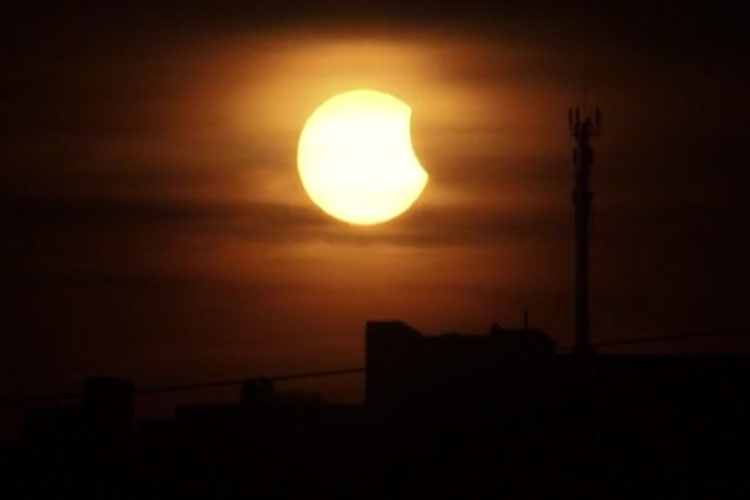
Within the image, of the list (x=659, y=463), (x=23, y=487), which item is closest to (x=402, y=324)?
(x=659, y=463)

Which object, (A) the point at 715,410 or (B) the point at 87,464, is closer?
(A) the point at 715,410

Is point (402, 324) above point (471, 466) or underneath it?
above

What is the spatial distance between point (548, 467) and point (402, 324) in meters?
3.46

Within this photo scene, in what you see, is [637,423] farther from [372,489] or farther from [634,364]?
[372,489]

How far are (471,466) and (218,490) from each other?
168 inches

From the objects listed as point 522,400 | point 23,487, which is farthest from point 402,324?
point 23,487

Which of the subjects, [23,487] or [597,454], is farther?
[23,487]

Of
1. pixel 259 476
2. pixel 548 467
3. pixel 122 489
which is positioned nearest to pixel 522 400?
pixel 548 467

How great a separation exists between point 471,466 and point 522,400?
1287mm

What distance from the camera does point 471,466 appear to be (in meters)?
32.3

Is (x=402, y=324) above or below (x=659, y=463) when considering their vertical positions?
above

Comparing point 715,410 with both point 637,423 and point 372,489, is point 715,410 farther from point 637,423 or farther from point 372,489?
point 372,489

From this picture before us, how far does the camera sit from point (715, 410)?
32125 millimetres

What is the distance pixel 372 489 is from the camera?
1286 inches
